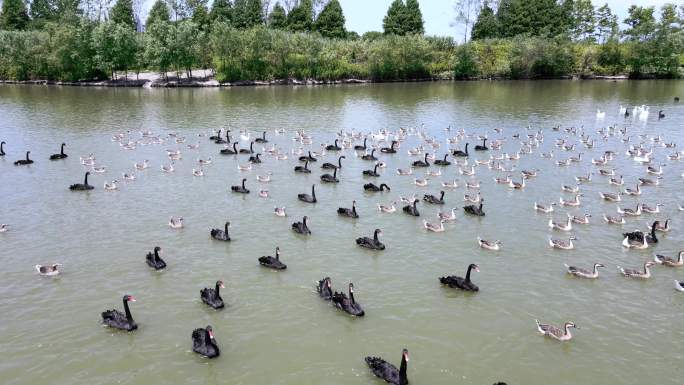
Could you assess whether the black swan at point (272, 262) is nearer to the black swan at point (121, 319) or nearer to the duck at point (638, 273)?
the black swan at point (121, 319)

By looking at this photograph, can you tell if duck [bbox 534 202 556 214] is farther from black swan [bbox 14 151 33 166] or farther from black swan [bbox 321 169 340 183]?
black swan [bbox 14 151 33 166]

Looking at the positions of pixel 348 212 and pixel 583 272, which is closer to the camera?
pixel 583 272

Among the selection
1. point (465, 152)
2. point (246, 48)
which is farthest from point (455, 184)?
point (246, 48)

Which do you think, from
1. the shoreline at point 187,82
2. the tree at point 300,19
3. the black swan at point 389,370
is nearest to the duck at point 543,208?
the black swan at point 389,370

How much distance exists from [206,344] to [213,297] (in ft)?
8.54

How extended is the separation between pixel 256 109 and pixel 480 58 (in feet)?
192

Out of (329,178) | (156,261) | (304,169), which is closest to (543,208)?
(329,178)

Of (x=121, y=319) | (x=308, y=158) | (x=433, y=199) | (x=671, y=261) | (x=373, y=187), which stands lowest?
(x=121, y=319)

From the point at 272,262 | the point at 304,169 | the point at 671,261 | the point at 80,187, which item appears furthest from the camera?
the point at 304,169

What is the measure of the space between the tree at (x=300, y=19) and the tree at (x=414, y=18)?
22.4 m

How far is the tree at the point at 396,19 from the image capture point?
123 meters

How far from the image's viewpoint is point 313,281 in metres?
18.8

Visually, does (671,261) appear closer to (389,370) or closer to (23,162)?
(389,370)

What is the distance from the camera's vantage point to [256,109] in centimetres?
5962
